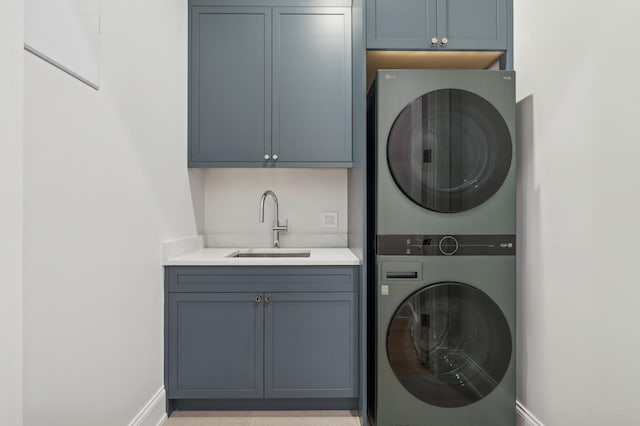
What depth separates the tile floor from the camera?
83.7 inches

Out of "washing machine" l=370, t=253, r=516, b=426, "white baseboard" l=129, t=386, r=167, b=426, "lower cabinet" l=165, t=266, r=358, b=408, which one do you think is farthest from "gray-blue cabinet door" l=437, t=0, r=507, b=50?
"white baseboard" l=129, t=386, r=167, b=426

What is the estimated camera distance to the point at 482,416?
191cm

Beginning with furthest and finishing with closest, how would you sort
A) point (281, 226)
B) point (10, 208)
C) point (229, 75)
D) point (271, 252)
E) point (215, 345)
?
point (281, 226)
point (271, 252)
point (229, 75)
point (215, 345)
point (10, 208)

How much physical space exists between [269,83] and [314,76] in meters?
0.29

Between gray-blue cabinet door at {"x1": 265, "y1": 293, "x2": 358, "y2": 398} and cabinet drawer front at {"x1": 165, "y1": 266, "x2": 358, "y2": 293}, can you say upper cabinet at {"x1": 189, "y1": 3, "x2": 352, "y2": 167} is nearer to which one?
cabinet drawer front at {"x1": 165, "y1": 266, "x2": 358, "y2": 293}

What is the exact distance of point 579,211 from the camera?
5.08ft

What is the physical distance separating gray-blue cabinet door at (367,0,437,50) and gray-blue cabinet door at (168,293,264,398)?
1.53 m

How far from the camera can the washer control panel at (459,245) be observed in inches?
75.2

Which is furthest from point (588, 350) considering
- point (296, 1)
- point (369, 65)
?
point (296, 1)

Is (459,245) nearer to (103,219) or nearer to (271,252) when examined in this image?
(271,252)

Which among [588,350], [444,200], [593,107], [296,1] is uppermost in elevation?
[296,1]

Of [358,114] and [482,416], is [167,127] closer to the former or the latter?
[358,114]

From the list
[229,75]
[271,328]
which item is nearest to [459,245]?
[271,328]

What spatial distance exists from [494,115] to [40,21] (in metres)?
1.83
